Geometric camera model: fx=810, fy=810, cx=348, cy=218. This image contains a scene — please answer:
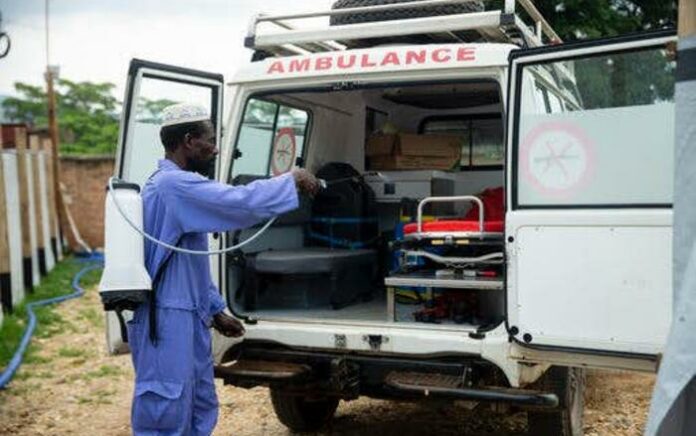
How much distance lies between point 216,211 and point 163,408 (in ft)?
2.79

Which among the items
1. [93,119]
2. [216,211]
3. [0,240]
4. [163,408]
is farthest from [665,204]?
[93,119]

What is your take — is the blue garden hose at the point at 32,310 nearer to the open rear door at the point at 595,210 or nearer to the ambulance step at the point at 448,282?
the ambulance step at the point at 448,282

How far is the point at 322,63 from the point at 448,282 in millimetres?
1323

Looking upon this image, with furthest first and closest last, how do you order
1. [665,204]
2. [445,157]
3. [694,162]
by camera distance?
[445,157]
[665,204]
[694,162]

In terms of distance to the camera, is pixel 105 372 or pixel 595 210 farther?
pixel 105 372

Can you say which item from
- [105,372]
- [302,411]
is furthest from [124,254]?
[105,372]

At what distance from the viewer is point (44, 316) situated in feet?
31.2

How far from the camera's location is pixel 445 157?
602 centimetres

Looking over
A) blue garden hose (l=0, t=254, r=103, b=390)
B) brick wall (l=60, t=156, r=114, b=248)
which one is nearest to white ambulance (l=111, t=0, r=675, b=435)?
blue garden hose (l=0, t=254, r=103, b=390)

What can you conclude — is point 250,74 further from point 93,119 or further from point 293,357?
point 93,119

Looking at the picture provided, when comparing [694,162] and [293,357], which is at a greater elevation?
[694,162]

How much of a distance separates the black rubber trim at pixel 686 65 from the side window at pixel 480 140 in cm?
448

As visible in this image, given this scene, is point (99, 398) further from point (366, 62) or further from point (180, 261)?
point (366, 62)

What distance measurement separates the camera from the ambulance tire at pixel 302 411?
5.15 meters
